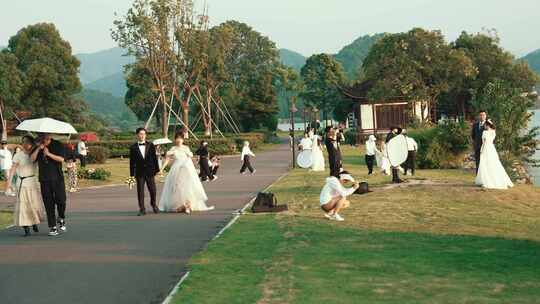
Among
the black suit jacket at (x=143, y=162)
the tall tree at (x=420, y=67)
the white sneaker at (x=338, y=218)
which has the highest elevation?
the tall tree at (x=420, y=67)

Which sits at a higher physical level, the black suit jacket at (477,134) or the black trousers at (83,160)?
the black suit jacket at (477,134)

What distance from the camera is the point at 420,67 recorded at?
5556 cm

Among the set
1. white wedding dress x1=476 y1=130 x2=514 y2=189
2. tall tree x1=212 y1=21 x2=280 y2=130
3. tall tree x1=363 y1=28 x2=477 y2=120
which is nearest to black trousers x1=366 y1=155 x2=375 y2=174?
white wedding dress x1=476 y1=130 x2=514 y2=189

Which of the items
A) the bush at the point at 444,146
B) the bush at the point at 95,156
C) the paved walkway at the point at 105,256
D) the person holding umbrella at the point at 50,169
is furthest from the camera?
the bush at the point at 95,156

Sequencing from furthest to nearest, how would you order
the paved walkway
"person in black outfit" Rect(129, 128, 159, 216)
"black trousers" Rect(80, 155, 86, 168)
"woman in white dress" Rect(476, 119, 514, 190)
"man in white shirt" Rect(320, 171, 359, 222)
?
1. "black trousers" Rect(80, 155, 86, 168)
2. "woman in white dress" Rect(476, 119, 514, 190)
3. "person in black outfit" Rect(129, 128, 159, 216)
4. "man in white shirt" Rect(320, 171, 359, 222)
5. the paved walkway

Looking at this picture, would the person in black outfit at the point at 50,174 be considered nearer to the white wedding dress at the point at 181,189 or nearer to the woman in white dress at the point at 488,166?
the white wedding dress at the point at 181,189

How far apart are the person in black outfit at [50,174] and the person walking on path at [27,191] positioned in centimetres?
19

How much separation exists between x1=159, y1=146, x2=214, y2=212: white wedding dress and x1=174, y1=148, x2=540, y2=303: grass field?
2052 mm

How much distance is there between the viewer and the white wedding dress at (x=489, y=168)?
19.1m

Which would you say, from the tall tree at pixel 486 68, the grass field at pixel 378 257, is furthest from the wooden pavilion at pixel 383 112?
the grass field at pixel 378 257

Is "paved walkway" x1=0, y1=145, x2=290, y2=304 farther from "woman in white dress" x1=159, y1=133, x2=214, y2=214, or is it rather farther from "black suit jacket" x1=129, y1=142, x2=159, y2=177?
"black suit jacket" x1=129, y1=142, x2=159, y2=177

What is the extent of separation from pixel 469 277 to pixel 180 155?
9.38 metres

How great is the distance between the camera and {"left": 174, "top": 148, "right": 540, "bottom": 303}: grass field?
293 inches

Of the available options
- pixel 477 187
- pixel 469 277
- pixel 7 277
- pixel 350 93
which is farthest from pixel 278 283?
pixel 350 93
